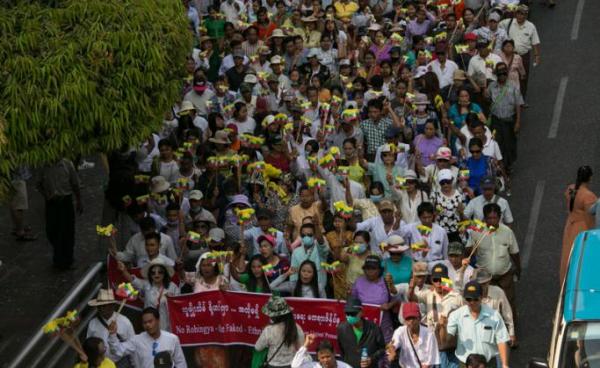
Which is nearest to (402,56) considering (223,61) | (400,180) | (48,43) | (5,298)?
(223,61)

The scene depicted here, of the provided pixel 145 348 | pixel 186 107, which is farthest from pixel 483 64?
pixel 145 348

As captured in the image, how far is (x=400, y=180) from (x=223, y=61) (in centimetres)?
676

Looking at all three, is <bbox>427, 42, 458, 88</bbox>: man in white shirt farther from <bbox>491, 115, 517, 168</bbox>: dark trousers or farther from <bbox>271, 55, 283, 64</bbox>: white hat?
<bbox>271, 55, 283, 64</bbox>: white hat

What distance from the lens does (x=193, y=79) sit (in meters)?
21.4

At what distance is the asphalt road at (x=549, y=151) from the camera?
1711 cm

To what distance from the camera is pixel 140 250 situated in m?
16.5

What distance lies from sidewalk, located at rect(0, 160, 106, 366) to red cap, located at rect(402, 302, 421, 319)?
14.6 ft

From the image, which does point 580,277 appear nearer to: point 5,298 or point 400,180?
point 400,180

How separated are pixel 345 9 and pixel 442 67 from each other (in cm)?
387

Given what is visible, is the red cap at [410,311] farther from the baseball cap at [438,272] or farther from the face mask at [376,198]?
the face mask at [376,198]

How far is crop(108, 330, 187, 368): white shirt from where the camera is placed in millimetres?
14180

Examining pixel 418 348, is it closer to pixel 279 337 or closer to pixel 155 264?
pixel 279 337

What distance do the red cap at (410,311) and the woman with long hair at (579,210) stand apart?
288 centimetres

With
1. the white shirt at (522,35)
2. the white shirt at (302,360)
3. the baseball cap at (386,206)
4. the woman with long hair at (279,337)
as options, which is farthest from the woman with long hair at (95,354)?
the white shirt at (522,35)
